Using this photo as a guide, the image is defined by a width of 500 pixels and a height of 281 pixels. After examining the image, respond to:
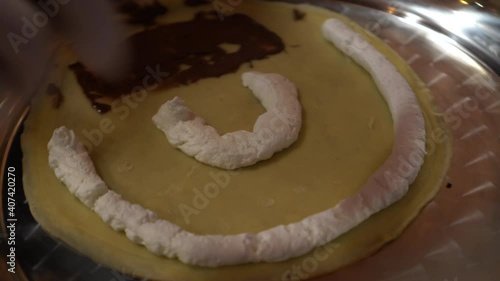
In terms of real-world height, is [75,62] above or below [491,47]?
below

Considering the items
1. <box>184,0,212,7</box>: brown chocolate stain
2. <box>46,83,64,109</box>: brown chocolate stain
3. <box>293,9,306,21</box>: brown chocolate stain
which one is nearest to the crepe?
<box>46,83,64,109</box>: brown chocolate stain

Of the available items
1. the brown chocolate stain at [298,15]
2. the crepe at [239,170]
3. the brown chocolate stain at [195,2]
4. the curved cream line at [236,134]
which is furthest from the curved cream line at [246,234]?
the brown chocolate stain at [195,2]

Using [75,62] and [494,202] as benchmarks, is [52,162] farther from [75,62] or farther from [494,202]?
[494,202]

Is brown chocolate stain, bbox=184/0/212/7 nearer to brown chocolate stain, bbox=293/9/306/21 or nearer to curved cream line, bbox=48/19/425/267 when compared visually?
brown chocolate stain, bbox=293/9/306/21

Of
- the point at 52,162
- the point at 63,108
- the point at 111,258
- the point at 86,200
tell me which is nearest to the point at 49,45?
the point at 63,108

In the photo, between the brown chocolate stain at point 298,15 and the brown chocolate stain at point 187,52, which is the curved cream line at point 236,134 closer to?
the brown chocolate stain at point 187,52
